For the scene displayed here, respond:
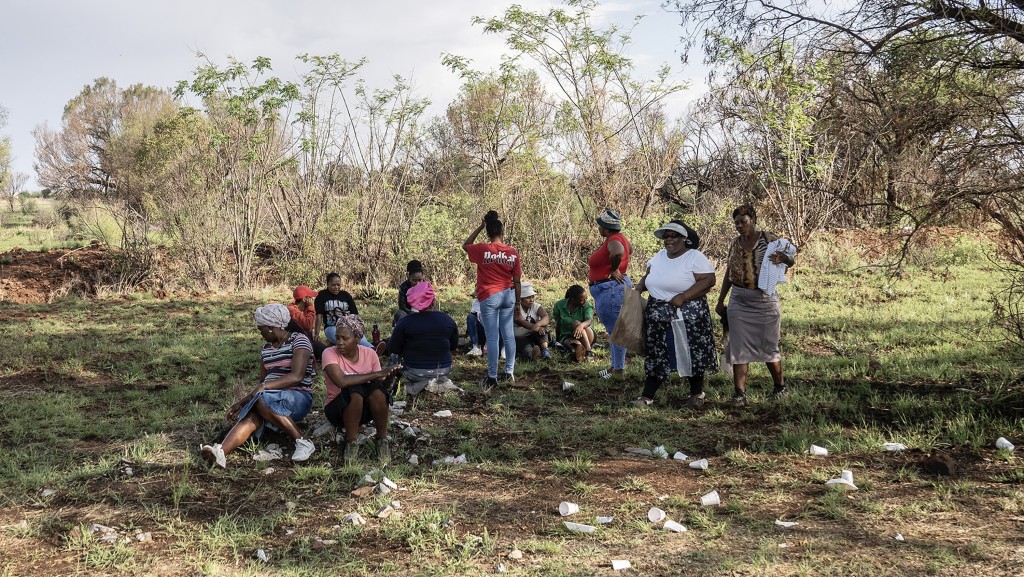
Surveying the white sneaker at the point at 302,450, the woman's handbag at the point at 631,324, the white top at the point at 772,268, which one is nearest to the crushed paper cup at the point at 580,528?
the white sneaker at the point at 302,450

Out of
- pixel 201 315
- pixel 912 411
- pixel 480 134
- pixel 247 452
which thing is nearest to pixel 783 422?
pixel 912 411

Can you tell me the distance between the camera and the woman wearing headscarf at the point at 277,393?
5555 mm

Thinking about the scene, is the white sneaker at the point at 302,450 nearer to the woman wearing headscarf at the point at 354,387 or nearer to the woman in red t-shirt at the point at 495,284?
the woman wearing headscarf at the point at 354,387

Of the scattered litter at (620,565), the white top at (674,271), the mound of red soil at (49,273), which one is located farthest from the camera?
the mound of red soil at (49,273)

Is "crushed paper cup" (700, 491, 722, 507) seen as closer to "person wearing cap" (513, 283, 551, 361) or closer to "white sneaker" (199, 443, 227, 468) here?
"white sneaker" (199, 443, 227, 468)

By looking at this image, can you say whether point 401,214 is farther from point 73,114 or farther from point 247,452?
point 73,114

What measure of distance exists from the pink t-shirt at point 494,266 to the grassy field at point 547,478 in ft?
3.48

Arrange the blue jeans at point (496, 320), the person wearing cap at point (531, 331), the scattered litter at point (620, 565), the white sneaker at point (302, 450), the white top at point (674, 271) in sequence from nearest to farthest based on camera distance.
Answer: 1. the scattered litter at point (620, 565)
2. the white sneaker at point (302, 450)
3. the white top at point (674, 271)
4. the blue jeans at point (496, 320)
5. the person wearing cap at point (531, 331)

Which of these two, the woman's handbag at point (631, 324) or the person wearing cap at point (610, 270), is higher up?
the person wearing cap at point (610, 270)

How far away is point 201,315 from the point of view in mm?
12211

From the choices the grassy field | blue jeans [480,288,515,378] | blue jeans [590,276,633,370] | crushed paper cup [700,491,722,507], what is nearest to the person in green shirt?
the grassy field

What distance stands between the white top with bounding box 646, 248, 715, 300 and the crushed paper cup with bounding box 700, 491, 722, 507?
2.24 meters

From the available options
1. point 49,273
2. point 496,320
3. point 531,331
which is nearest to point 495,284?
point 496,320

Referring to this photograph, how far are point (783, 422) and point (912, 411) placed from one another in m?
1.09
